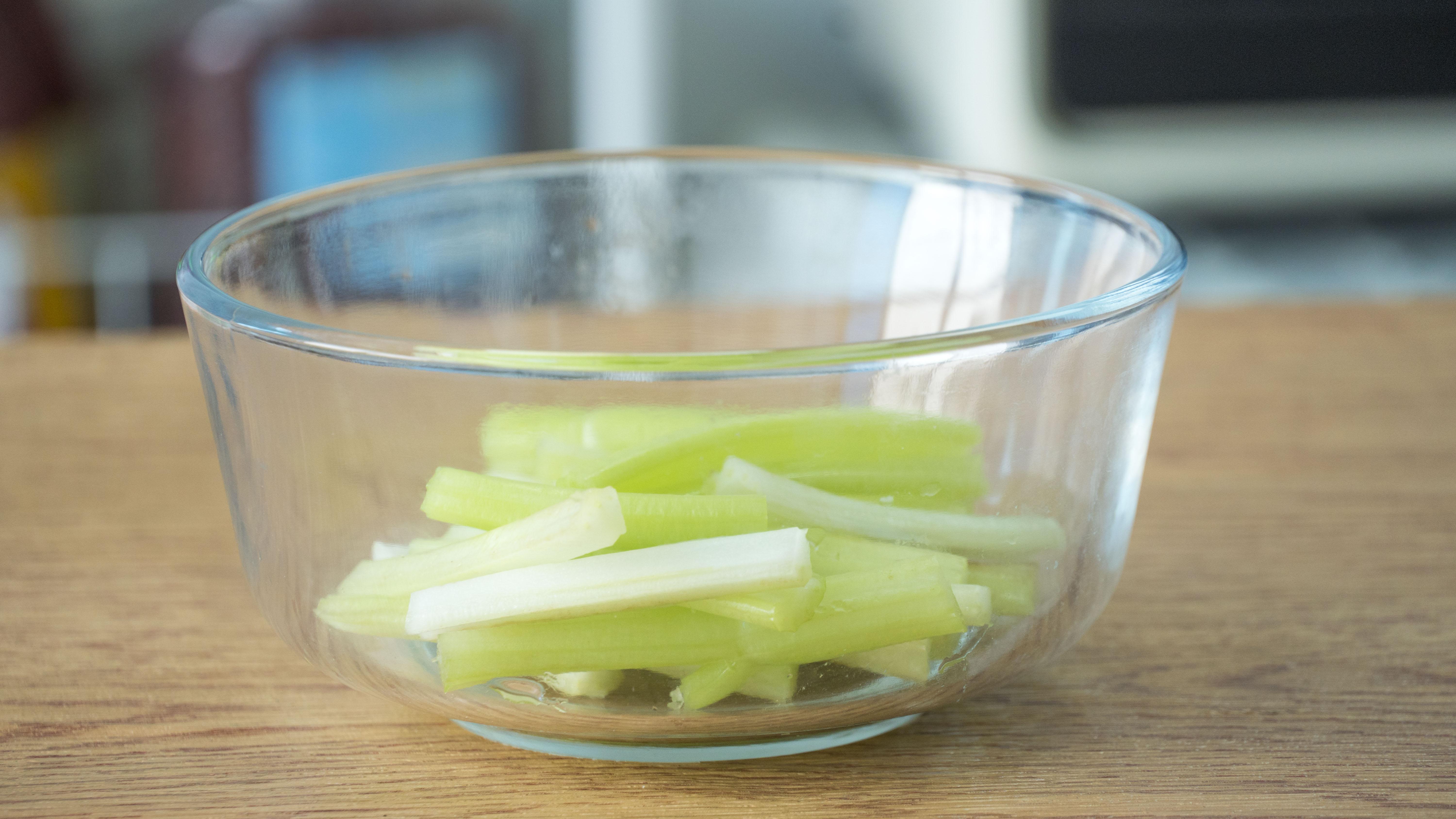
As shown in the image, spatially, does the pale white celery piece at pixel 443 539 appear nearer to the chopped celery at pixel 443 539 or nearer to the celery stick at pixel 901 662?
the chopped celery at pixel 443 539

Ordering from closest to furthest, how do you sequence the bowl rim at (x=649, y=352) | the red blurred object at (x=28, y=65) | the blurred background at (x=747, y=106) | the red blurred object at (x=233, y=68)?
the bowl rim at (x=649, y=352)
the blurred background at (x=747, y=106)
the red blurred object at (x=28, y=65)
the red blurred object at (x=233, y=68)

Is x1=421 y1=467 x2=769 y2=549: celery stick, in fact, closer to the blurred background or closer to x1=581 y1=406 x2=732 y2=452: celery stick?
x1=581 y1=406 x2=732 y2=452: celery stick

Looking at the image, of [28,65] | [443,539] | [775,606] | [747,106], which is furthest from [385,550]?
[747,106]

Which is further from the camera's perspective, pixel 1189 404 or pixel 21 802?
pixel 1189 404

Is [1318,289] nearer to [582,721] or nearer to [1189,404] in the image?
[1189,404]

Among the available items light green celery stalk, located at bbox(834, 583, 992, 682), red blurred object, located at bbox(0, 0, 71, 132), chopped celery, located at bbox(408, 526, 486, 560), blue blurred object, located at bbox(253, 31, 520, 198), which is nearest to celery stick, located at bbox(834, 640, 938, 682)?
light green celery stalk, located at bbox(834, 583, 992, 682)

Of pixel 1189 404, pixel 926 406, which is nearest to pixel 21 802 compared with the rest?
pixel 926 406

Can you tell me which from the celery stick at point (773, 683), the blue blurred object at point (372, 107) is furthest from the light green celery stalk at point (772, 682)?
the blue blurred object at point (372, 107)
